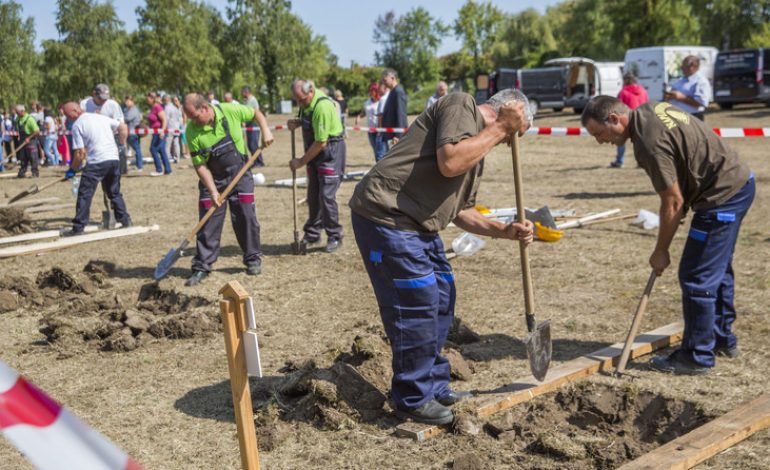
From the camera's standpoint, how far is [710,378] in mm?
5105

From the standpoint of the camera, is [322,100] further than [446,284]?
Yes

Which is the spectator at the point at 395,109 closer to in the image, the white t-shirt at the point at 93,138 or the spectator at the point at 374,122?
the spectator at the point at 374,122

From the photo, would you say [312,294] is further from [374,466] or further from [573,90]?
[573,90]

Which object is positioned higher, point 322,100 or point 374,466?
point 322,100

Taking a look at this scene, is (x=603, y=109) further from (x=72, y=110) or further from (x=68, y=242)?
(x=72, y=110)

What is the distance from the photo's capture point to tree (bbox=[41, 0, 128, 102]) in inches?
1658

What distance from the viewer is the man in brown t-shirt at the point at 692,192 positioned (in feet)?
15.7

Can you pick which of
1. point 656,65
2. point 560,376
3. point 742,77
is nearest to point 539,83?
point 656,65

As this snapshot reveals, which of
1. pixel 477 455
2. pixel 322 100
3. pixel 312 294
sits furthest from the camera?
pixel 322 100

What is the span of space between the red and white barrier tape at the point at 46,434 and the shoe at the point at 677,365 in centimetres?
405

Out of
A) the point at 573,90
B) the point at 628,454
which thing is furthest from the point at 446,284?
the point at 573,90

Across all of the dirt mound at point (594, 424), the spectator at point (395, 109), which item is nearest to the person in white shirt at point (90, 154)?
the spectator at point (395, 109)

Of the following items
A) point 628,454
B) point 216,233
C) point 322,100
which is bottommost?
point 628,454

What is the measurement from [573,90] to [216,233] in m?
29.9
